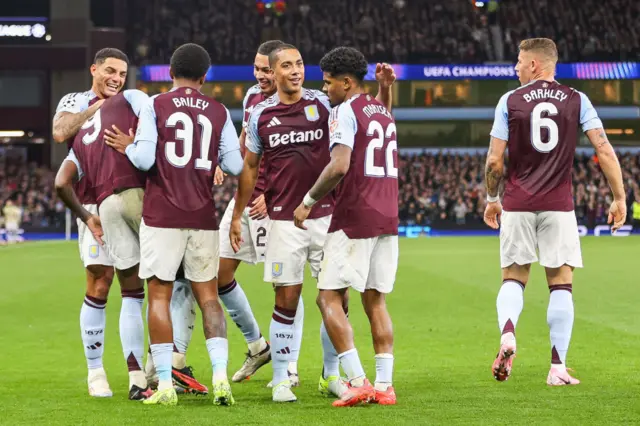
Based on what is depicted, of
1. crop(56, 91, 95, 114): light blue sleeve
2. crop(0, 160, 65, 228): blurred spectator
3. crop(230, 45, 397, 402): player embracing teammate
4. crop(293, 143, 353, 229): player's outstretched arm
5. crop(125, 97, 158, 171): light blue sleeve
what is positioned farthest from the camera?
crop(0, 160, 65, 228): blurred spectator

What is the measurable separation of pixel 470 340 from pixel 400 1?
46144mm

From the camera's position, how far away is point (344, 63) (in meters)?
7.36

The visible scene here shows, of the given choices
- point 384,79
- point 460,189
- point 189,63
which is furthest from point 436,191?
point 189,63

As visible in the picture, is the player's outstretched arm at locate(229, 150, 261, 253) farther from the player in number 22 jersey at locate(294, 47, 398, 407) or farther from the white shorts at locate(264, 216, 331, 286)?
the player in number 22 jersey at locate(294, 47, 398, 407)

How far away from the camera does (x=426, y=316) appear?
14.2 m

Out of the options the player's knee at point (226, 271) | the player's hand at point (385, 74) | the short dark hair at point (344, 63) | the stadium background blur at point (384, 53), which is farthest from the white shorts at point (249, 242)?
the stadium background blur at point (384, 53)

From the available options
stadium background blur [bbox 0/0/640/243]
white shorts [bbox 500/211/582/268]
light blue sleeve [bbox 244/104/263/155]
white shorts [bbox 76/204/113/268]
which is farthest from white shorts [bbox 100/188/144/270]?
stadium background blur [bbox 0/0/640/243]

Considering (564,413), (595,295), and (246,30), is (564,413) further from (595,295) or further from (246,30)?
(246,30)

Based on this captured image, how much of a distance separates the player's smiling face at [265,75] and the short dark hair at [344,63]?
4.30 feet

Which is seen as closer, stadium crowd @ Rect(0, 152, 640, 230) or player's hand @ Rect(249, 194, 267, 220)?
player's hand @ Rect(249, 194, 267, 220)

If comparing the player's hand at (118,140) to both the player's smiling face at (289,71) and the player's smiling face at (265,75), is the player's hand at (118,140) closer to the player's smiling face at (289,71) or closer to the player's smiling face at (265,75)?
the player's smiling face at (289,71)

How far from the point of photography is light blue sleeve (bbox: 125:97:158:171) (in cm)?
721

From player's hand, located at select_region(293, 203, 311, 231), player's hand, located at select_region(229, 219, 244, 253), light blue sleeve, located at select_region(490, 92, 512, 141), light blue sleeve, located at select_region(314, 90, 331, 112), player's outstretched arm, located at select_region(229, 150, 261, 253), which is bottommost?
player's hand, located at select_region(229, 219, 244, 253)

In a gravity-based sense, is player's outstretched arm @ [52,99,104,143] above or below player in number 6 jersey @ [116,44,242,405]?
above
